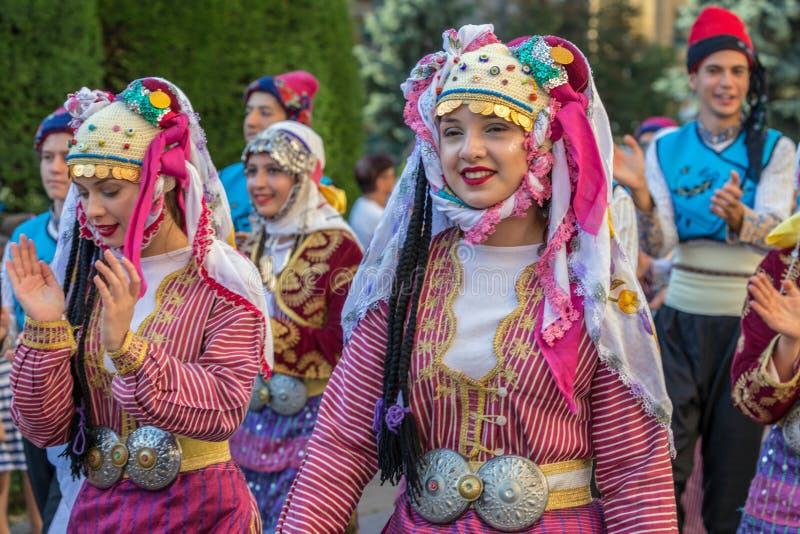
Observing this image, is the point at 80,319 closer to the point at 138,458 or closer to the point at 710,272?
the point at 138,458

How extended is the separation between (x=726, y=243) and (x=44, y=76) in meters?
4.23

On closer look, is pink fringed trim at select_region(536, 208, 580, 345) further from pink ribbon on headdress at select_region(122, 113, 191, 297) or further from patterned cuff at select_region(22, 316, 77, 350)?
patterned cuff at select_region(22, 316, 77, 350)

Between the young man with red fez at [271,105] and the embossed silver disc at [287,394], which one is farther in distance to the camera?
the young man with red fez at [271,105]

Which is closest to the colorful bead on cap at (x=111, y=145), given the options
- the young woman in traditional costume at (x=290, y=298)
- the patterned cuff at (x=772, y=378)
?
the young woman in traditional costume at (x=290, y=298)

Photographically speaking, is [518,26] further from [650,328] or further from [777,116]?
[650,328]

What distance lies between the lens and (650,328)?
9.39 feet

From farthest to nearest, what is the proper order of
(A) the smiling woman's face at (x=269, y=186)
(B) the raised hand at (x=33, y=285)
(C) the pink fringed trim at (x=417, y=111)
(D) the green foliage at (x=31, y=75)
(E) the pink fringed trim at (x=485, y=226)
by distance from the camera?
(D) the green foliage at (x=31, y=75)
(A) the smiling woman's face at (x=269, y=186)
(B) the raised hand at (x=33, y=285)
(C) the pink fringed trim at (x=417, y=111)
(E) the pink fringed trim at (x=485, y=226)

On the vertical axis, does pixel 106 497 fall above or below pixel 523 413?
below

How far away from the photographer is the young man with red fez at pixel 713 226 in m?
5.04

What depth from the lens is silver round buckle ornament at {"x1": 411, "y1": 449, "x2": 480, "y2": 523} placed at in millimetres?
2717

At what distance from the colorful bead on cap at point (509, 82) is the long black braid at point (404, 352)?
0.30 meters

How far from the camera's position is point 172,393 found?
3186 mm

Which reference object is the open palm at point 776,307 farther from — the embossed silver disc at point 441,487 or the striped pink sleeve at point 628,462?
the embossed silver disc at point 441,487

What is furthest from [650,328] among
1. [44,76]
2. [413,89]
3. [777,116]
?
[777,116]
